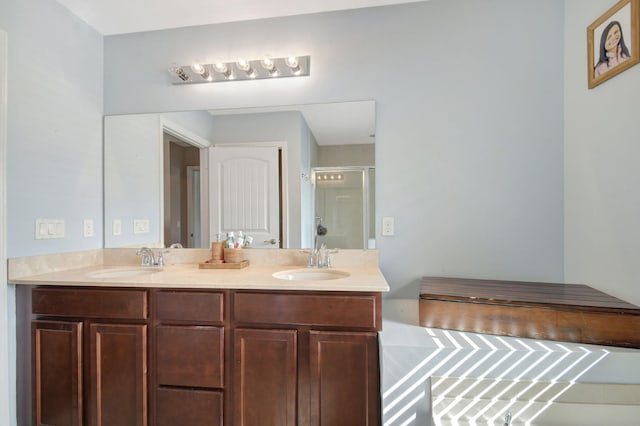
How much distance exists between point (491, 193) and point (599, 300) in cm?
70

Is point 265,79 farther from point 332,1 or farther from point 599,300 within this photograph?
point 599,300

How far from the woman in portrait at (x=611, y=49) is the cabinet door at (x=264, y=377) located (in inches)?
72.8

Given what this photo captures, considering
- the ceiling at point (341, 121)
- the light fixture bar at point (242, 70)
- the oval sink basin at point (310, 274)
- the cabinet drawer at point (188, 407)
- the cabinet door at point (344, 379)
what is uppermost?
Result: the light fixture bar at point (242, 70)

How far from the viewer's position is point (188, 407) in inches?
57.6

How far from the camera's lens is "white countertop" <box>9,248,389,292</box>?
1402 millimetres

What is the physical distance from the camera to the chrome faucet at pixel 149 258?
76.3 inches


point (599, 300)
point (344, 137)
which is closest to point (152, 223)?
point (344, 137)

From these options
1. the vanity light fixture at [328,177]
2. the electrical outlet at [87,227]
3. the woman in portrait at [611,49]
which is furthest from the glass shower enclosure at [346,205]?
the electrical outlet at [87,227]

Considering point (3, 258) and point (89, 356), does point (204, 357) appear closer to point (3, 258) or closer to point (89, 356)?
point (89, 356)

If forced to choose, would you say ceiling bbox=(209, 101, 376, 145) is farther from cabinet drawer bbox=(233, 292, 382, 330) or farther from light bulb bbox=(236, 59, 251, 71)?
cabinet drawer bbox=(233, 292, 382, 330)

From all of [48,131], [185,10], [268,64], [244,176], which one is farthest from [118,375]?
[185,10]

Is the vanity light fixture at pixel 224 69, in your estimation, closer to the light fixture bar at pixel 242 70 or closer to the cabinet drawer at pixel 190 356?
the light fixture bar at pixel 242 70

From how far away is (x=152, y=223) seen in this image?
6.89ft

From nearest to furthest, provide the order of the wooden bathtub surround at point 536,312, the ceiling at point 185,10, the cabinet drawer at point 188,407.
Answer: the wooden bathtub surround at point 536,312, the cabinet drawer at point 188,407, the ceiling at point 185,10
